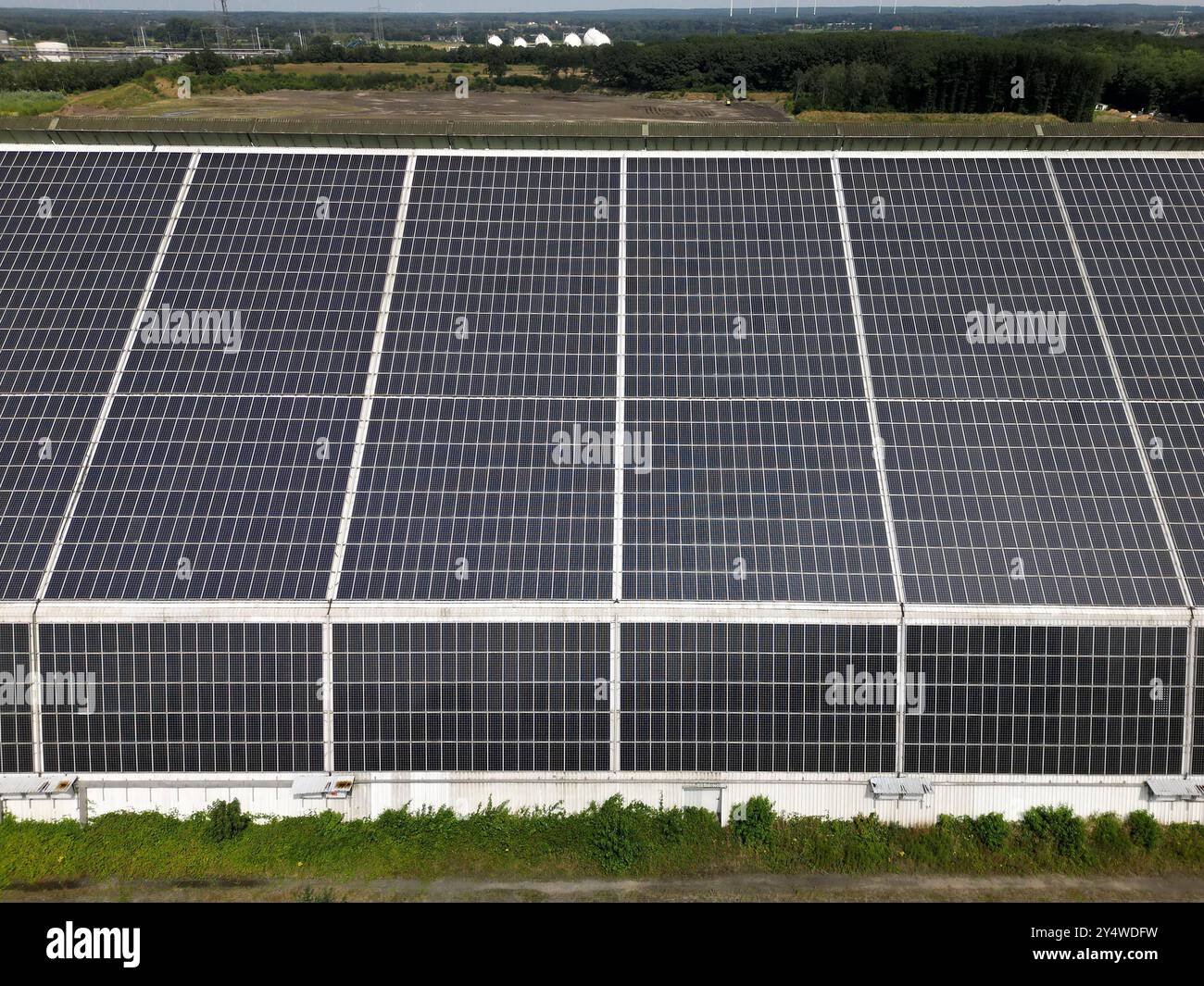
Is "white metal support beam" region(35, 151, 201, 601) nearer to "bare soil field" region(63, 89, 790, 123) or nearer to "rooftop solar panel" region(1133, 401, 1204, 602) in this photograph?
"rooftop solar panel" region(1133, 401, 1204, 602)

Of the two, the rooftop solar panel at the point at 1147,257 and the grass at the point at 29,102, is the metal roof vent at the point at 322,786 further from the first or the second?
the grass at the point at 29,102

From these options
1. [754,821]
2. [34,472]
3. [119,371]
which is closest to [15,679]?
[34,472]

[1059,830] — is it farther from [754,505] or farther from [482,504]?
[482,504]

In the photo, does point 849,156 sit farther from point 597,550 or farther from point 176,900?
point 176,900

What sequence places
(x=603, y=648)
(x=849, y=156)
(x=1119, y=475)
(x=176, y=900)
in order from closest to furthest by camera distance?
(x=176, y=900), (x=603, y=648), (x=1119, y=475), (x=849, y=156)

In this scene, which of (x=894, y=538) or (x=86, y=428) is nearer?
(x=894, y=538)

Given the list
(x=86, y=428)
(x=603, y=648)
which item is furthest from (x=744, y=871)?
(x=86, y=428)

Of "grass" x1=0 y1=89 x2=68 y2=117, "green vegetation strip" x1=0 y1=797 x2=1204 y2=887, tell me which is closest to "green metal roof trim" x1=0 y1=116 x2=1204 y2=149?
"green vegetation strip" x1=0 y1=797 x2=1204 y2=887
